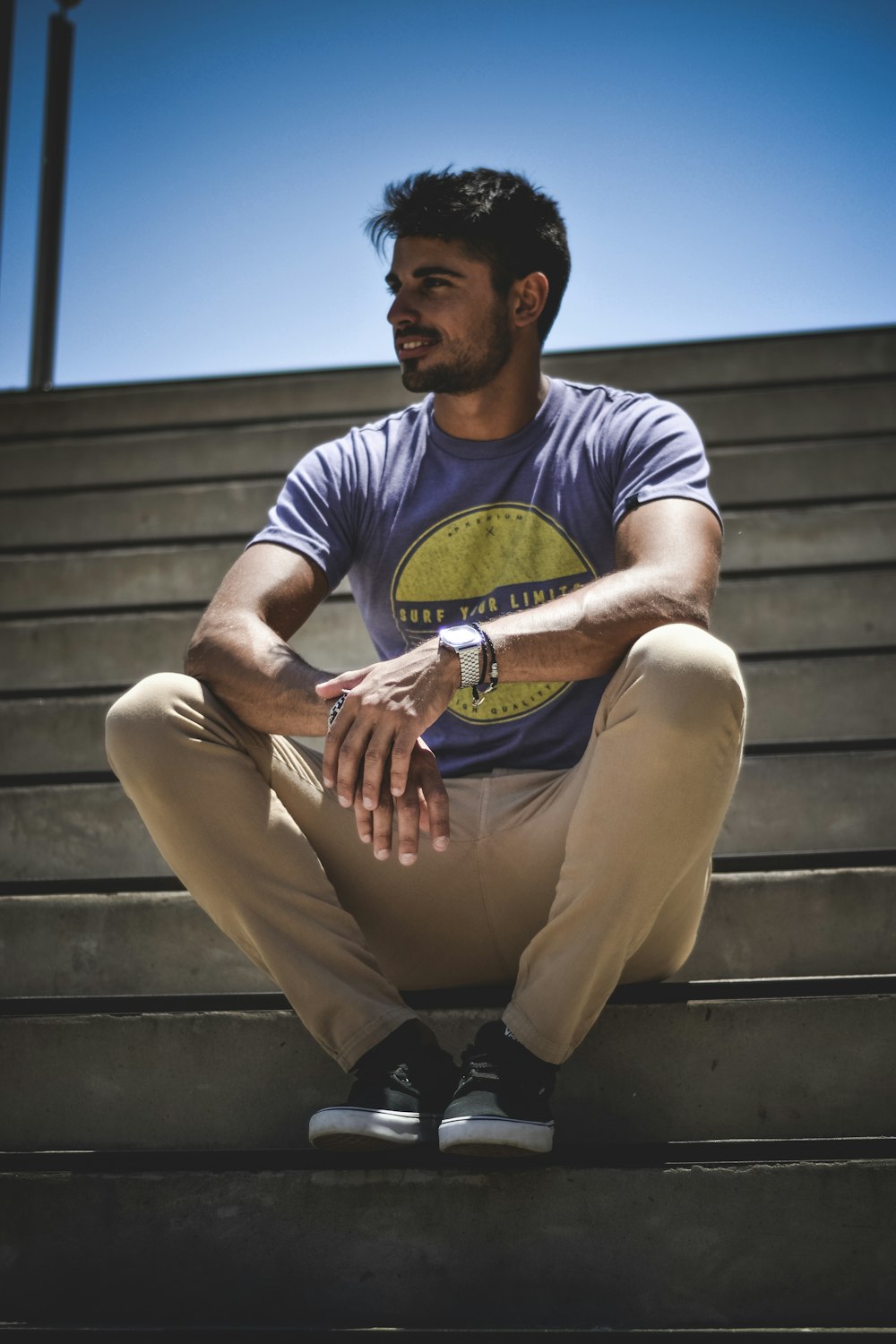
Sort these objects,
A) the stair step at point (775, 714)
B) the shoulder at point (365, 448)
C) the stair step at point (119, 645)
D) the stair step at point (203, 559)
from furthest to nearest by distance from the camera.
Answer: the stair step at point (203, 559) → the stair step at point (119, 645) → the stair step at point (775, 714) → the shoulder at point (365, 448)

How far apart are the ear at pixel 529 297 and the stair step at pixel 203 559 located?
0.93 metres

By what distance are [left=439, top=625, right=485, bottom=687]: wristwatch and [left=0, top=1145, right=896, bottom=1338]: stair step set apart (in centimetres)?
53

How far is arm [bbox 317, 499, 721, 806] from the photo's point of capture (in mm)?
1352

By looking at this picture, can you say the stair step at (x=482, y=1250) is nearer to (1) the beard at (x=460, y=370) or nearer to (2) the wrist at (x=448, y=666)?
(2) the wrist at (x=448, y=666)

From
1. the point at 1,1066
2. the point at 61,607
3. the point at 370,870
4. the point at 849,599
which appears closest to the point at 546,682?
the point at 370,870

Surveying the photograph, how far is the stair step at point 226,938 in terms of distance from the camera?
1.65 metres

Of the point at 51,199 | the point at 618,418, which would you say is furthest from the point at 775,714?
the point at 51,199

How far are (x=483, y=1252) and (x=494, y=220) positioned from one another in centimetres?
146

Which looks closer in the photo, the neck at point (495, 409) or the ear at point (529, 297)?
the neck at point (495, 409)

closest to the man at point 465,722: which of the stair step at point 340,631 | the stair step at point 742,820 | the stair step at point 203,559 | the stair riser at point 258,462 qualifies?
the stair step at point 742,820

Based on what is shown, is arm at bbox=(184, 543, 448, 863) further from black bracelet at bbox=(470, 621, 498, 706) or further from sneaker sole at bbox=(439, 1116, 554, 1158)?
sneaker sole at bbox=(439, 1116, 554, 1158)

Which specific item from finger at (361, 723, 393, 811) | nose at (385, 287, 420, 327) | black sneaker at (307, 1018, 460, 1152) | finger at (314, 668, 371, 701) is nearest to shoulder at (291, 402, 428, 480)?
nose at (385, 287, 420, 327)

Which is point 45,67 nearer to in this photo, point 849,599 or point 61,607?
point 61,607

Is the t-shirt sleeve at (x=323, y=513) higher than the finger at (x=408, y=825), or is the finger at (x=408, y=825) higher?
the t-shirt sleeve at (x=323, y=513)
